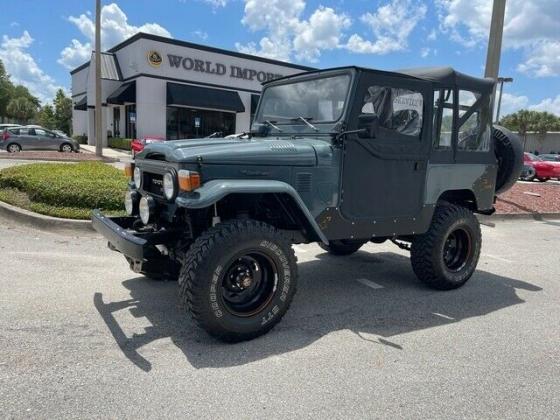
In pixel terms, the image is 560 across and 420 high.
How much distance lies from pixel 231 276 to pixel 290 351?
0.72 meters

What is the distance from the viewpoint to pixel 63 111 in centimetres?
6141

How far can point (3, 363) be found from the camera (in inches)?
122

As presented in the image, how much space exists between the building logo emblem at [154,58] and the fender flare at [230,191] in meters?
26.4

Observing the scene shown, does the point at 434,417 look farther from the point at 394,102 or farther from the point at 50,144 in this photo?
the point at 50,144

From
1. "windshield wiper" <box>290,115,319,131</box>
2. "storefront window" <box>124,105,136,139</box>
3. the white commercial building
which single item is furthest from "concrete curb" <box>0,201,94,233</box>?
"storefront window" <box>124,105,136,139</box>

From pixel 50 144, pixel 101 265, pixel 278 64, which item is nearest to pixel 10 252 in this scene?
pixel 101 265

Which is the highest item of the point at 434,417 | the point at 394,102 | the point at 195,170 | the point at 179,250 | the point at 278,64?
the point at 278,64

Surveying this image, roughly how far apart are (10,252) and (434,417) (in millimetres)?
5091

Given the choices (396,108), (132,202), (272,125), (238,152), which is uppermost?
(396,108)

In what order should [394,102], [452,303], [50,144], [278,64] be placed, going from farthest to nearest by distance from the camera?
[278,64] → [50,144] → [452,303] → [394,102]

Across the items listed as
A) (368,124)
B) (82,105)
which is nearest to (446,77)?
(368,124)

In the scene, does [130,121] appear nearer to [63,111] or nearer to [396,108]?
[396,108]

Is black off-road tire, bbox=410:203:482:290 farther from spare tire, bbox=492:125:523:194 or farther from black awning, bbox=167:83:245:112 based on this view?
black awning, bbox=167:83:245:112

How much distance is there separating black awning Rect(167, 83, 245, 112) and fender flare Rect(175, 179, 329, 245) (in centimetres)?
2577
